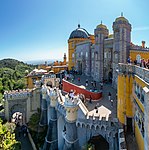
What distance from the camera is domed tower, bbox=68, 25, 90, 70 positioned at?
1510 inches

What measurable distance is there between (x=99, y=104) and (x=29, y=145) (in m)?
12.3

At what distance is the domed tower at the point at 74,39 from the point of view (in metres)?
38.3

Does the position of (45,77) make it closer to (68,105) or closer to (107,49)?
(107,49)

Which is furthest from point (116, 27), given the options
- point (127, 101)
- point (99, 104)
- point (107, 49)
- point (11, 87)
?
point (11, 87)

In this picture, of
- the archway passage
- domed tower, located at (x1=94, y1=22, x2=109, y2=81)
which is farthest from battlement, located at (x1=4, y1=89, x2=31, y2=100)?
the archway passage

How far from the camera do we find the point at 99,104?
60.3 feet

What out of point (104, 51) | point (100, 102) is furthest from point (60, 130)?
point (104, 51)

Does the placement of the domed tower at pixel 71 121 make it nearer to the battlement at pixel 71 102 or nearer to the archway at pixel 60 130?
the battlement at pixel 71 102

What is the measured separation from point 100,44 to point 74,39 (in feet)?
39.2

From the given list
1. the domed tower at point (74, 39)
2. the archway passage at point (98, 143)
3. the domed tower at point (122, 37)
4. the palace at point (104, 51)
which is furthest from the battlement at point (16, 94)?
the archway passage at point (98, 143)

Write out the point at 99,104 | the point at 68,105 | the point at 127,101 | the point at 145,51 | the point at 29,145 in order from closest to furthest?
the point at 127,101 → the point at 68,105 → the point at 99,104 → the point at 145,51 → the point at 29,145

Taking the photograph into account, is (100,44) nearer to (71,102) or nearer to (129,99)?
(71,102)

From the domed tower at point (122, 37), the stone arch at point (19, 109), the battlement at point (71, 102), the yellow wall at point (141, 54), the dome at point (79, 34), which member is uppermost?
the dome at point (79, 34)

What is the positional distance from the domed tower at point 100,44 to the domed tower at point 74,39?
10724 mm
